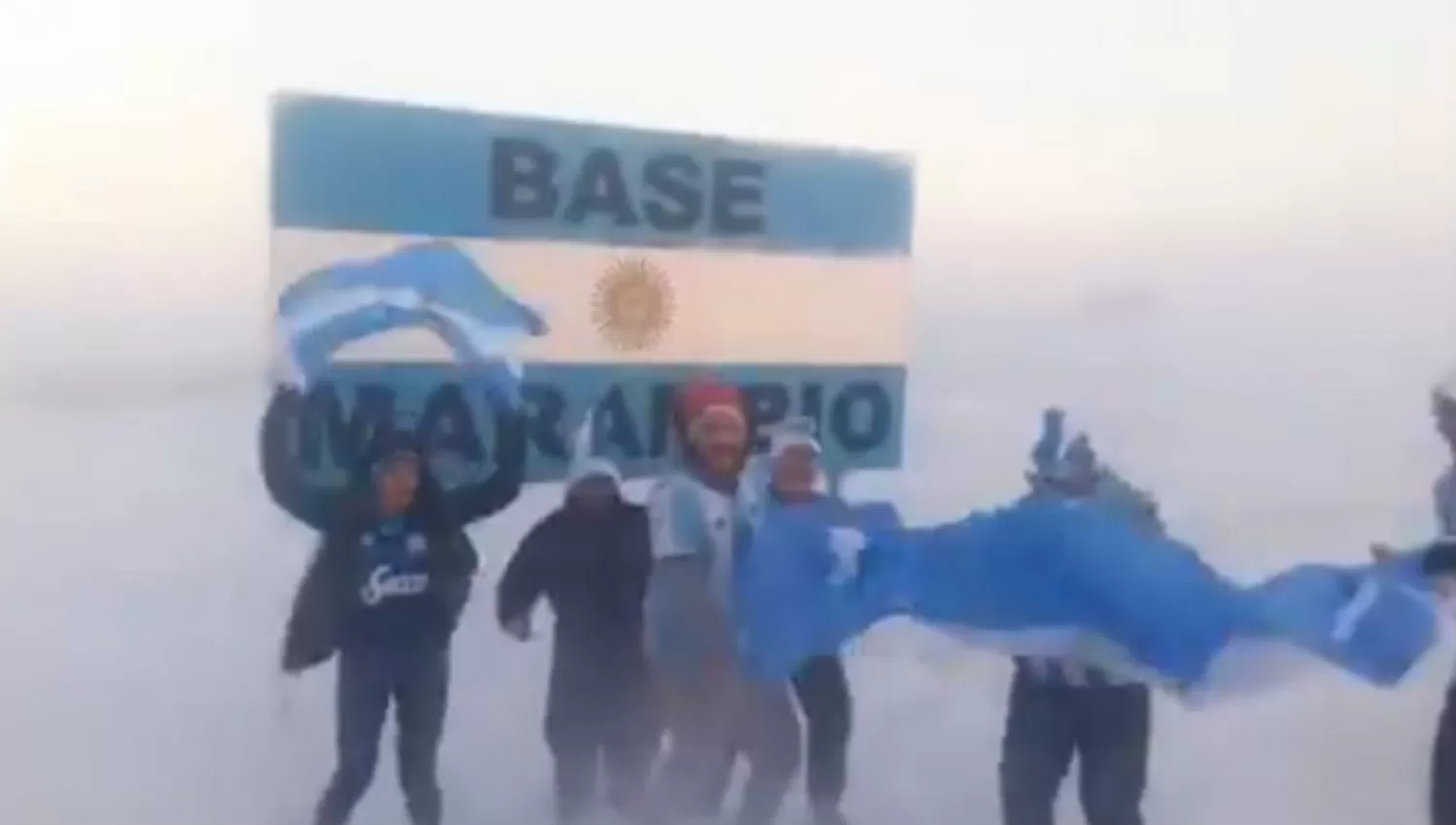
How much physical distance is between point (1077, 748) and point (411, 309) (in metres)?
0.53

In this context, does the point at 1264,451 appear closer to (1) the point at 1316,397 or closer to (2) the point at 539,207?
(1) the point at 1316,397

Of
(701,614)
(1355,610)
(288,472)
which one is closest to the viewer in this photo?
(288,472)

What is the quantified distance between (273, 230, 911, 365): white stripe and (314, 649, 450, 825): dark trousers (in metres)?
0.18

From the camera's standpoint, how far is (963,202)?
44.3 inches

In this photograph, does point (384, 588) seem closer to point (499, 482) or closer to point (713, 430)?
point (499, 482)

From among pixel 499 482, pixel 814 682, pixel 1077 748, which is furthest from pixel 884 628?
pixel 499 482

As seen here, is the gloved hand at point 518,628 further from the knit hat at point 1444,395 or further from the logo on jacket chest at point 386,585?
the knit hat at point 1444,395

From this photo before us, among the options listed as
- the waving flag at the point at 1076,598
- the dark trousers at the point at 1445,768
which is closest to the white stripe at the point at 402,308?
the waving flag at the point at 1076,598

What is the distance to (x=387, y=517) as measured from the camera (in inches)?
39.8

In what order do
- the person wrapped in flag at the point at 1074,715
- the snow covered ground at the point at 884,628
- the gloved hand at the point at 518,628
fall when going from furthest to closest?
the person wrapped in flag at the point at 1074,715, the gloved hand at the point at 518,628, the snow covered ground at the point at 884,628

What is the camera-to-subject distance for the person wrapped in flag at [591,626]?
105cm

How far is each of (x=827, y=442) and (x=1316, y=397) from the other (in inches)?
14.3

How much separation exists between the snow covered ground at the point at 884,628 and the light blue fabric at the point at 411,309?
50 mm

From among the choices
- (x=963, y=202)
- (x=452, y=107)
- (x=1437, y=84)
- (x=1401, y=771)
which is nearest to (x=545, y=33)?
(x=452, y=107)
